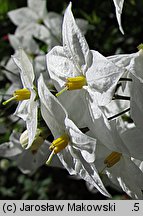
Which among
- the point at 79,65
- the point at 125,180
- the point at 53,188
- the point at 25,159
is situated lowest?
the point at 53,188

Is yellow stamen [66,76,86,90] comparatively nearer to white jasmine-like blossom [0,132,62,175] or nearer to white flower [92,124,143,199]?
white flower [92,124,143,199]

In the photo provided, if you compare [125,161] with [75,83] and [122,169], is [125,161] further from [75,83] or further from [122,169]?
[75,83]

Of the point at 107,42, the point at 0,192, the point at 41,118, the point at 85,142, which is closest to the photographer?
the point at 85,142

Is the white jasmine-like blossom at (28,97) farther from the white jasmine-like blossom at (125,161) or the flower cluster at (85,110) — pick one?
the white jasmine-like blossom at (125,161)

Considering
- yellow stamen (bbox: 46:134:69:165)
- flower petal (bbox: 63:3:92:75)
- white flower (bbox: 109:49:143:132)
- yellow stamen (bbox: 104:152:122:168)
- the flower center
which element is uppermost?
flower petal (bbox: 63:3:92:75)

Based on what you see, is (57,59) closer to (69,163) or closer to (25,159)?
(69,163)

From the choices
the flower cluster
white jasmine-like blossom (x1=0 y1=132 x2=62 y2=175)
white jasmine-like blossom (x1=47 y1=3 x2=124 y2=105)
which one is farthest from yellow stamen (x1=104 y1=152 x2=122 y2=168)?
white jasmine-like blossom (x1=0 y1=132 x2=62 y2=175)

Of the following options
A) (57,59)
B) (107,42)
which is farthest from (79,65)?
(107,42)
